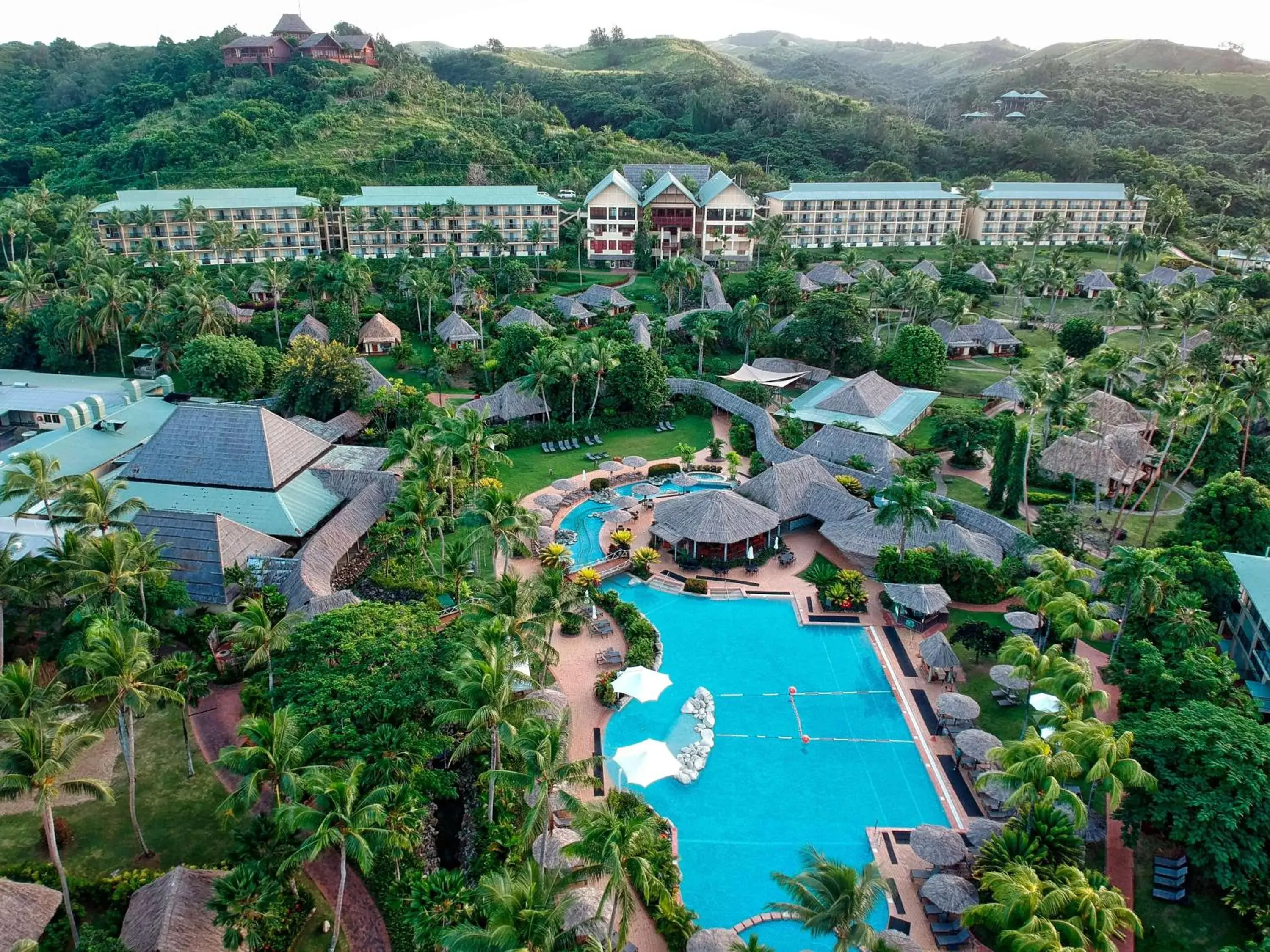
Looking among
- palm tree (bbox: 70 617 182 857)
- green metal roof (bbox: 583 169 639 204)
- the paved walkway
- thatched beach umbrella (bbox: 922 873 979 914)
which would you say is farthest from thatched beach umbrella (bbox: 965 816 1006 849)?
green metal roof (bbox: 583 169 639 204)

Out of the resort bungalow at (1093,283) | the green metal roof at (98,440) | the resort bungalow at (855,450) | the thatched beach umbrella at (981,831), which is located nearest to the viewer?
the thatched beach umbrella at (981,831)

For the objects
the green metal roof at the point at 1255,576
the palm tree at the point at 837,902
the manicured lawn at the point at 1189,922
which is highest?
the green metal roof at the point at 1255,576

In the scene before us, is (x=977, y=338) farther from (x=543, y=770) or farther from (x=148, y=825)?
(x=148, y=825)

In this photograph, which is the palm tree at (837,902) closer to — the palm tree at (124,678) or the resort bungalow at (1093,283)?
the palm tree at (124,678)

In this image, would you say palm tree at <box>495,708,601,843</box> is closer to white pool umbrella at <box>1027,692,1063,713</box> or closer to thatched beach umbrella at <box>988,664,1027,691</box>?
white pool umbrella at <box>1027,692,1063,713</box>

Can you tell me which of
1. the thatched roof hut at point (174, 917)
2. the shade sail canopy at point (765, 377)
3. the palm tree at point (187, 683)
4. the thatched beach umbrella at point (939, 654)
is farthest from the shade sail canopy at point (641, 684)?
the shade sail canopy at point (765, 377)
